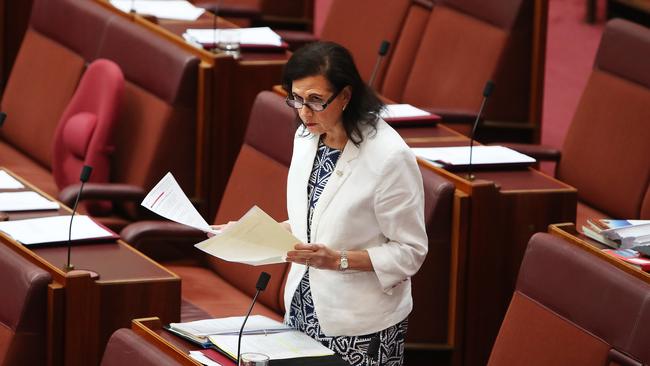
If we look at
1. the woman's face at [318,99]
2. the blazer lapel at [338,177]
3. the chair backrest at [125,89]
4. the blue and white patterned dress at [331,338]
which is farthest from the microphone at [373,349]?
the chair backrest at [125,89]

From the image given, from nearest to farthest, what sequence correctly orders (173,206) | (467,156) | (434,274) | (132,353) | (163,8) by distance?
1. (132,353)
2. (173,206)
3. (434,274)
4. (467,156)
5. (163,8)

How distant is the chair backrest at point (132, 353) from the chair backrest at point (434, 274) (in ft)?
1.77

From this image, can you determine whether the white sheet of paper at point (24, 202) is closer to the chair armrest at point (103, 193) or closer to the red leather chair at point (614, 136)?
the chair armrest at point (103, 193)

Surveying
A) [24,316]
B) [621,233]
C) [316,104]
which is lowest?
[24,316]

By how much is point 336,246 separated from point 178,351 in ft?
0.66

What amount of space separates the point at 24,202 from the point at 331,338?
2.28 feet

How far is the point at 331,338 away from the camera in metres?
1.54

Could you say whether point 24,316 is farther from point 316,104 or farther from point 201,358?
point 316,104

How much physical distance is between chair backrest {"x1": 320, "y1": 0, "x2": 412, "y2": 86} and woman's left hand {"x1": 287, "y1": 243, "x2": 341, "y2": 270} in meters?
1.31

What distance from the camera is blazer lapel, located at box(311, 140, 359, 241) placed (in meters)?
1.50

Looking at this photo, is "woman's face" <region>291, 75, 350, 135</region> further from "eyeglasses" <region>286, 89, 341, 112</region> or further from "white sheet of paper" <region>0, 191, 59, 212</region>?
"white sheet of paper" <region>0, 191, 59, 212</region>

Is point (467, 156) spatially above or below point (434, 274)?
above

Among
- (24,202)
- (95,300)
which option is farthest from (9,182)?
(95,300)

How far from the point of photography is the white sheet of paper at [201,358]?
1437 mm
